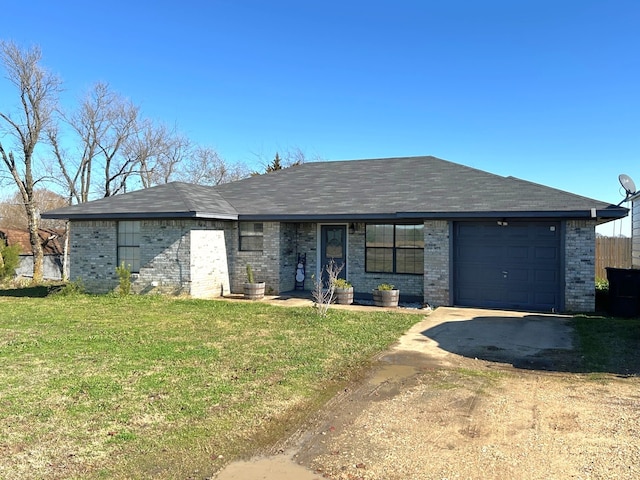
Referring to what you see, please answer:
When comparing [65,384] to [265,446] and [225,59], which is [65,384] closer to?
[265,446]

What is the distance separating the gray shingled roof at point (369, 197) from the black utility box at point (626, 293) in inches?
54.8

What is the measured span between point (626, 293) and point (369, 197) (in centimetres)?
700

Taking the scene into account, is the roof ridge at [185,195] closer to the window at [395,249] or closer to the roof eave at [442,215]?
the roof eave at [442,215]

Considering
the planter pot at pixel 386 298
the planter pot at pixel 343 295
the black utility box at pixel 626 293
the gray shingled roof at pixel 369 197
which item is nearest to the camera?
the black utility box at pixel 626 293

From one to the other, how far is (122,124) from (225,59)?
15.5 metres

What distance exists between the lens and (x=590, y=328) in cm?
901

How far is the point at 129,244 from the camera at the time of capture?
13.9 m

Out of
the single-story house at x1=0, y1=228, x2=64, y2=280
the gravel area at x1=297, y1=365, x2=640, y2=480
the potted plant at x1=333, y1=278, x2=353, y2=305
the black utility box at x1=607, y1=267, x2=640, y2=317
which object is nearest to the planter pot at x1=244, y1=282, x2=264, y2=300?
the potted plant at x1=333, y1=278, x2=353, y2=305

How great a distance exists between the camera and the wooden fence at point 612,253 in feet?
55.7

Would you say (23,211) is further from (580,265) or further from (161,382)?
(580,265)

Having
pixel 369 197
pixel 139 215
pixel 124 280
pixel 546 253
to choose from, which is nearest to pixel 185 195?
pixel 139 215

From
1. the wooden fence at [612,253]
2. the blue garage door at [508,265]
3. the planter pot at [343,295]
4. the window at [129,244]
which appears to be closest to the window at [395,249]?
the blue garage door at [508,265]

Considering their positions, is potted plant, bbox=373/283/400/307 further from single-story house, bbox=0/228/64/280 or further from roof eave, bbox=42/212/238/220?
single-story house, bbox=0/228/64/280

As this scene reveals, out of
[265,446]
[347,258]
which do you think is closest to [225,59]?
[347,258]
